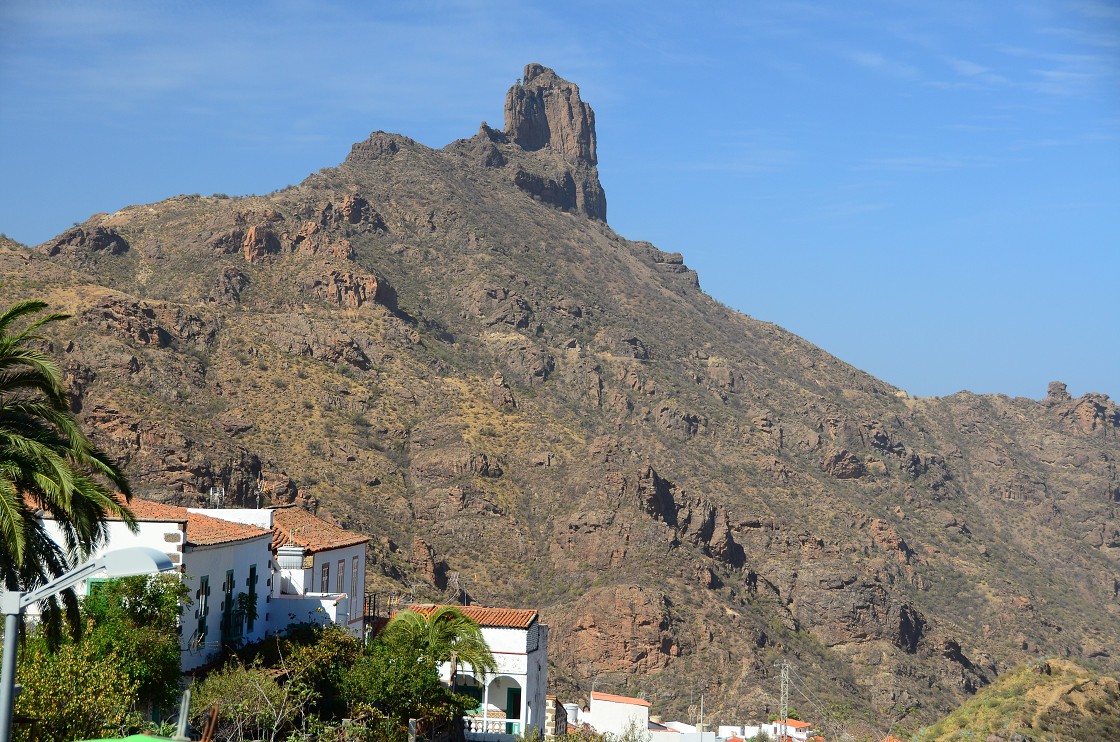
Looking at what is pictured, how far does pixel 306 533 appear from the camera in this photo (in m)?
43.9

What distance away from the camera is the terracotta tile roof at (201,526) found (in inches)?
1245

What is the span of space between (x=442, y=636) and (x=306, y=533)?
33.4 ft

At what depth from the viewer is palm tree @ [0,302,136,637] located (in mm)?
20141

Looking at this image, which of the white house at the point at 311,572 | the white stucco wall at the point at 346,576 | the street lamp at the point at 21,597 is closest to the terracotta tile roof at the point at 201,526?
the white house at the point at 311,572

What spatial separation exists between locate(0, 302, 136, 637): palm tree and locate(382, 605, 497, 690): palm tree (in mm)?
13566

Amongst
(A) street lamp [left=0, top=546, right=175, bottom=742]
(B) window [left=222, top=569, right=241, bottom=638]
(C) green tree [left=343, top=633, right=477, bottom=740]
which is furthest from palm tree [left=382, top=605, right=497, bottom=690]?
(A) street lamp [left=0, top=546, right=175, bottom=742]

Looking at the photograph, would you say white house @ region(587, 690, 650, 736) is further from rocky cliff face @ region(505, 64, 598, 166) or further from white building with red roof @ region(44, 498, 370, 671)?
rocky cliff face @ region(505, 64, 598, 166)

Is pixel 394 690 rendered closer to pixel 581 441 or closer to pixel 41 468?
pixel 41 468

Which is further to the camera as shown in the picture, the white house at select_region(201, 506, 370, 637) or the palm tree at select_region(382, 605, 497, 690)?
the white house at select_region(201, 506, 370, 637)

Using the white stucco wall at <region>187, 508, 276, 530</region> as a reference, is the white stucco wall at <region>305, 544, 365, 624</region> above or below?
below

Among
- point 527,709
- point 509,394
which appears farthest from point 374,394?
point 527,709

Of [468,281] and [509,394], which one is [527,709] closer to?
[509,394]

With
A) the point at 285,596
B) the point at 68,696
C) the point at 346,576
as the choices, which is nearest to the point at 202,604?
the point at 285,596

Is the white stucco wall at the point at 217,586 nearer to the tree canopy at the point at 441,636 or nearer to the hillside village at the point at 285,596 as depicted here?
the hillside village at the point at 285,596
